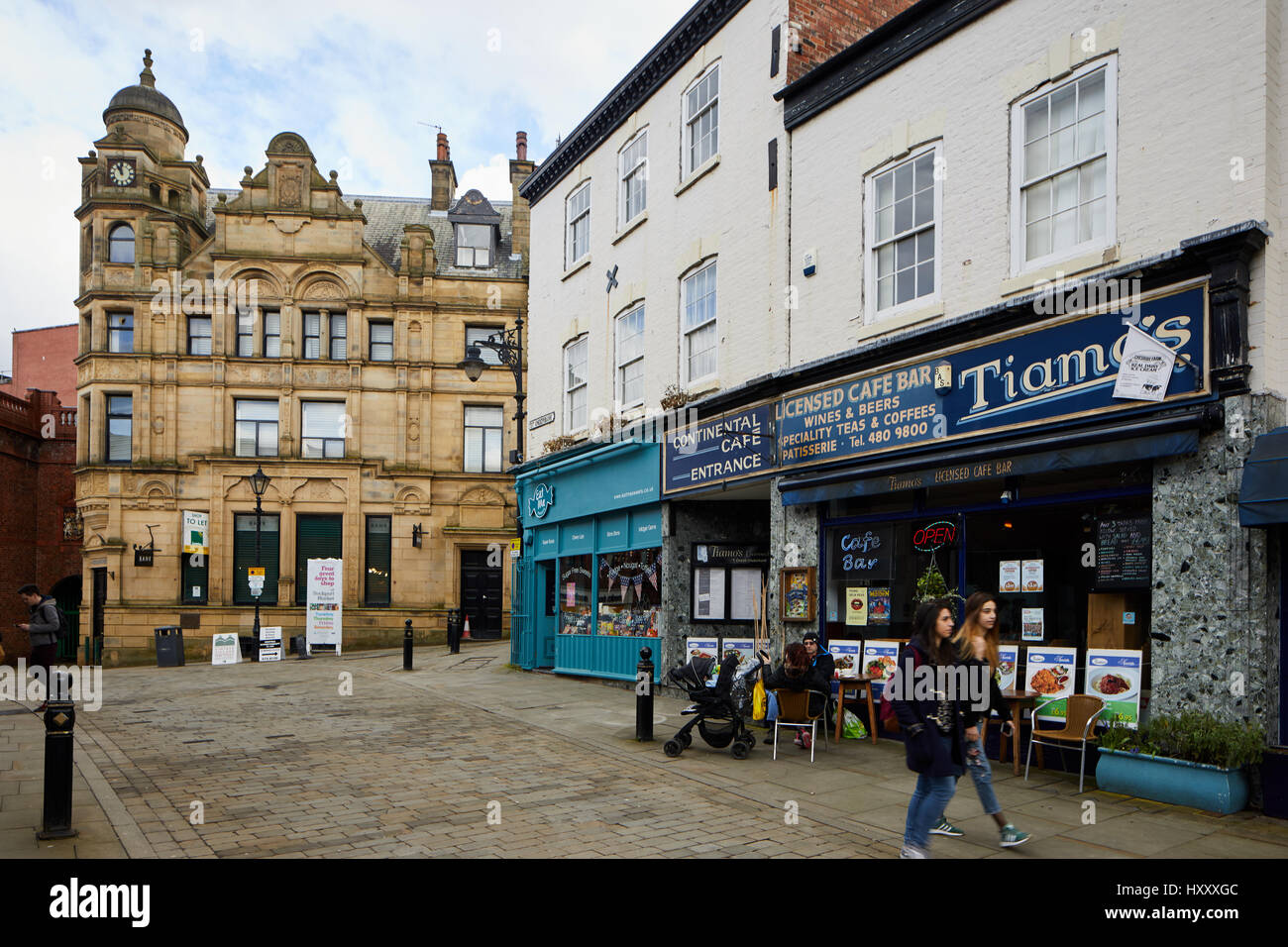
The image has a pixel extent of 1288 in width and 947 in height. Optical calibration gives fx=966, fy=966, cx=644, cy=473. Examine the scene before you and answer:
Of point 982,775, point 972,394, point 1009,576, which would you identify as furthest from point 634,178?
point 982,775

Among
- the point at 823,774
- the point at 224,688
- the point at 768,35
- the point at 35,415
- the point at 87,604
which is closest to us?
the point at 823,774

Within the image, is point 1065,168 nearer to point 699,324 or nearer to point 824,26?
point 824,26

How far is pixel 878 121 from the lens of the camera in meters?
11.8

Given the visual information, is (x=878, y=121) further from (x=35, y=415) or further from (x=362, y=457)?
(x=35, y=415)

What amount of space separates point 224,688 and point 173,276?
19457mm

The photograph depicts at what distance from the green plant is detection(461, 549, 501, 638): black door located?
26555 mm

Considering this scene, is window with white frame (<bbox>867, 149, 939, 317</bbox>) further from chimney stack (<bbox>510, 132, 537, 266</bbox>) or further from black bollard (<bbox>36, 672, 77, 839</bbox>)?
chimney stack (<bbox>510, 132, 537, 266</bbox>)

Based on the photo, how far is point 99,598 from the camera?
1286 inches

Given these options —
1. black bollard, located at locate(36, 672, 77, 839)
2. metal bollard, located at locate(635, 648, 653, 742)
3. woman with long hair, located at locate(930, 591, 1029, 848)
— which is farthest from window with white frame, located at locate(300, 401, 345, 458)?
Answer: woman with long hair, located at locate(930, 591, 1029, 848)

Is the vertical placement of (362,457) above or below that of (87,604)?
above

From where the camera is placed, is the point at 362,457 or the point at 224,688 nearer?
the point at 224,688

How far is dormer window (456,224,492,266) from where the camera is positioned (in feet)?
114

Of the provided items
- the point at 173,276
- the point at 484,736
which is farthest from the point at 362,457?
the point at 484,736
